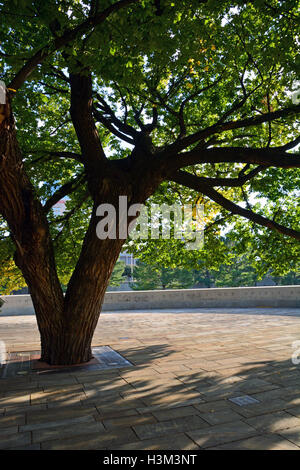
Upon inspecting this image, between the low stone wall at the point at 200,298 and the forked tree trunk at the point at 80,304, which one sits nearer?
the forked tree trunk at the point at 80,304

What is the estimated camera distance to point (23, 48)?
7.10 metres

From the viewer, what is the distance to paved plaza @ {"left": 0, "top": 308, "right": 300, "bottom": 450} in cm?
348

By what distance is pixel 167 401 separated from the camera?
456 centimetres

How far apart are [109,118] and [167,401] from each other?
6.91m

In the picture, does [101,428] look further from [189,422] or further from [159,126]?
[159,126]

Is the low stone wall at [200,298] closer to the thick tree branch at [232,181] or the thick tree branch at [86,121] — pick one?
the thick tree branch at [232,181]

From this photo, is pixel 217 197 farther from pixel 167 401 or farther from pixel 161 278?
pixel 161 278

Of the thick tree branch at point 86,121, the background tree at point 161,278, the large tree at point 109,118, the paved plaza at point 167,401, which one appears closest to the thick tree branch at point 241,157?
the large tree at point 109,118

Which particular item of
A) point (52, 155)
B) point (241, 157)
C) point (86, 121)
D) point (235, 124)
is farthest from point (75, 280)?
point (235, 124)

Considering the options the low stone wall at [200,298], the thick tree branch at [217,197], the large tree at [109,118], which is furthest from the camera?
the low stone wall at [200,298]

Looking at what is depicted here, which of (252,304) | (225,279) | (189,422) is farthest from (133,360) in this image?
(225,279)

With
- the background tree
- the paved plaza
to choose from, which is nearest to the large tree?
the paved plaza

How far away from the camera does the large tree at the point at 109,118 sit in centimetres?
476

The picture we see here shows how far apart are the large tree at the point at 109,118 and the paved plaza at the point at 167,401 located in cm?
142
